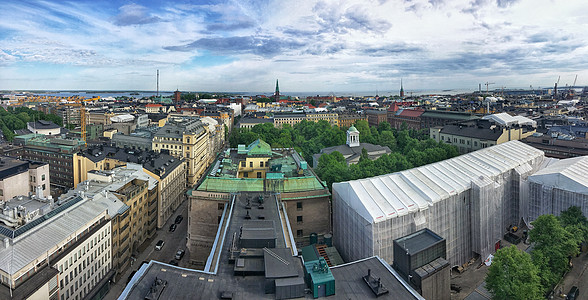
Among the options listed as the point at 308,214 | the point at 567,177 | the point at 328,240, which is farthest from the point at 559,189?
the point at 308,214

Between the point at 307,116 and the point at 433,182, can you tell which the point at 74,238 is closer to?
the point at 433,182

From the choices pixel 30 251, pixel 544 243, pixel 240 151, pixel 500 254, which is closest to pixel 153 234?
pixel 240 151

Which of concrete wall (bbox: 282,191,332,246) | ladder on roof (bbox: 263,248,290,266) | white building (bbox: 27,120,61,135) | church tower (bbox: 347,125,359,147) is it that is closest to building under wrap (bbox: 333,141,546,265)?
concrete wall (bbox: 282,191,332,246)

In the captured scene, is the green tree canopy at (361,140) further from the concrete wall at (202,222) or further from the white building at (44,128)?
the white building at (44,128)

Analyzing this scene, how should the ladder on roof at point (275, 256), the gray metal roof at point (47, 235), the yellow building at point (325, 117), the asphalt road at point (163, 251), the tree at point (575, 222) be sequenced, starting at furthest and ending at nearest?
1. the yellow building at point (325, 117)
2. the asphalt road at point (163, 251)
3. the tree at point (575, 222)
4. the gray metal roof at point (47, 235)
5. the ladder on roof at point (275, 256)

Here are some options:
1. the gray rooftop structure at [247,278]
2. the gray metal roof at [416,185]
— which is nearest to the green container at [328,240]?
the gray metal roof at [416,185]

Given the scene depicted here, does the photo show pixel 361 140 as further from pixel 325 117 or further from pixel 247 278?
pixel 247 278
